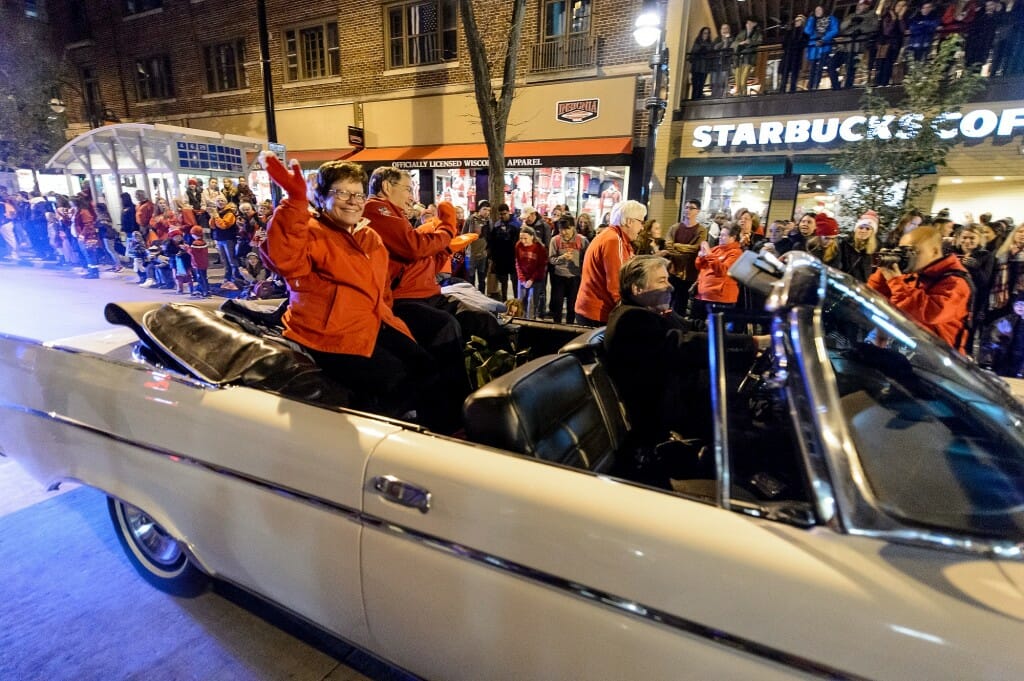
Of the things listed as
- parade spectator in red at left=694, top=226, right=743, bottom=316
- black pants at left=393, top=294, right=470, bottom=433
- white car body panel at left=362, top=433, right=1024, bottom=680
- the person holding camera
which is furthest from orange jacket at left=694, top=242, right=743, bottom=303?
white car body panel at left=362, top=433, right=1024, bottom=680

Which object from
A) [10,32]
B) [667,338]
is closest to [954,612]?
[667,338]

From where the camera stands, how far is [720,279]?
5.70 meters

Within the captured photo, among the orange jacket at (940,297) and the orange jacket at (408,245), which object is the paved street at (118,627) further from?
the orange jacket at (940,297)

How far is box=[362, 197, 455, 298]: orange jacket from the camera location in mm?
3150

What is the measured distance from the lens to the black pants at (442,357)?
2.78 metres

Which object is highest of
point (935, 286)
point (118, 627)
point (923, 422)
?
point (935, 286)

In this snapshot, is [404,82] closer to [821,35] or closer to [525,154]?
[525,154]

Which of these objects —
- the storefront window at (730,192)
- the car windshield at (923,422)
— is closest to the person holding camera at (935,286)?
the car windshield at (923,422)

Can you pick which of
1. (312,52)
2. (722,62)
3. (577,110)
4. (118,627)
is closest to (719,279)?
(118,627)

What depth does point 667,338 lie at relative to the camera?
97.9 inches

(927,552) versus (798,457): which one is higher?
(798,457)

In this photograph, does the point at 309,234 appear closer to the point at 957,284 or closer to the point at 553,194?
the point at 957,284

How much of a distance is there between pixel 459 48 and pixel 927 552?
53.8ft

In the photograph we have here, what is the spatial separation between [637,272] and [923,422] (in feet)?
4.37
